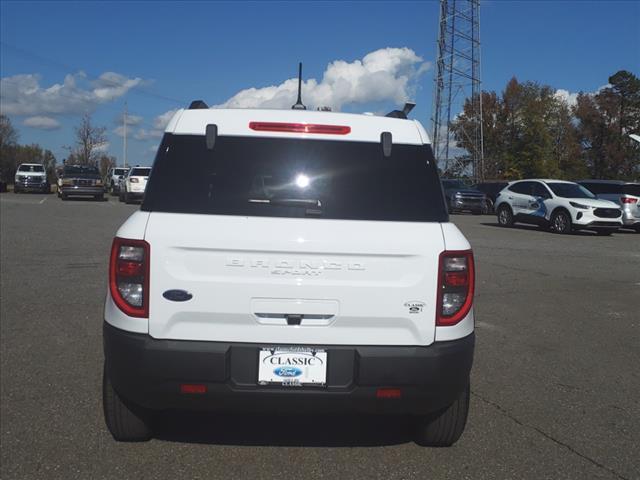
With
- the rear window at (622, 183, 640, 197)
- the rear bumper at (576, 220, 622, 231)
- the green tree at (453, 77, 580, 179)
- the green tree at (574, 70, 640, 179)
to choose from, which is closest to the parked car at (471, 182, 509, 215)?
the rear window at (622, 183, 640, 197)

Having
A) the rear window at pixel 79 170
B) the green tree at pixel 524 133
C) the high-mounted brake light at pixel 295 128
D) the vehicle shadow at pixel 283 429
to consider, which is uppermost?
the green tree at pixel 524 133

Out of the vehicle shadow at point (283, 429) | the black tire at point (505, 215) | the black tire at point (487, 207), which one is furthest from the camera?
the black tire at point (487, 207)

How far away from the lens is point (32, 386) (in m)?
4.58

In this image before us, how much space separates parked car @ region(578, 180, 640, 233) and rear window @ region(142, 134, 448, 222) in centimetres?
2012

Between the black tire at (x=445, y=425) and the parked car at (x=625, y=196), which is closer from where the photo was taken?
the black tire at (x=445, y=425)

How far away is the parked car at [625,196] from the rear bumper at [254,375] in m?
20.3

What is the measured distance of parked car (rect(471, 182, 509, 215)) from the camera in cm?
3084

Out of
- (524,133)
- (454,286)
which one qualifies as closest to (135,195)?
(454,286)

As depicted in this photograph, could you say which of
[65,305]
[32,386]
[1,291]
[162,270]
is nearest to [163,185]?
[162,270]

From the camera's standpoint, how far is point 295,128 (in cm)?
339

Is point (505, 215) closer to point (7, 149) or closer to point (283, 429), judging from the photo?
point (283, 429)

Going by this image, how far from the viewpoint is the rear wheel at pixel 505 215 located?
864 inches

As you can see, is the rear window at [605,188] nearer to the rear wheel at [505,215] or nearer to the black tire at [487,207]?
the rear wheel at [505,215]

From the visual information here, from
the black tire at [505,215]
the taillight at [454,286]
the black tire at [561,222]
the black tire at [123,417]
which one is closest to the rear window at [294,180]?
the taillight at [454,286]
